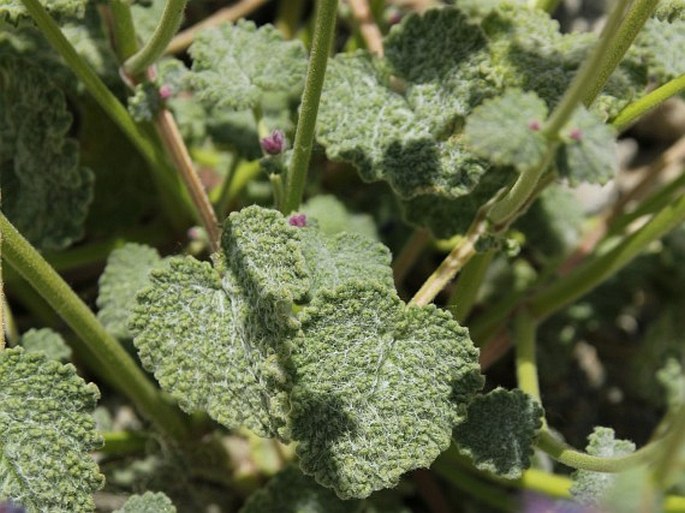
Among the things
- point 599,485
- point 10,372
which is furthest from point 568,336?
point 10,372

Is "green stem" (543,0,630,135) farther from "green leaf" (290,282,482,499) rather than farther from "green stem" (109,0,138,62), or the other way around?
"green stem" (109,0,138,62)

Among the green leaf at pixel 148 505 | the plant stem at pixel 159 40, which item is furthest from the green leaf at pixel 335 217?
the green leaf at pixel 148 505

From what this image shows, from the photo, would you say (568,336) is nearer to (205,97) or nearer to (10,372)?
(205,97)

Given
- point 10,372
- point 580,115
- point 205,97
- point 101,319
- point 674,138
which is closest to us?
point 580,115

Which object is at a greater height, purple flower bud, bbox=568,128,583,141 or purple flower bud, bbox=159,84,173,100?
purple flower bud, bbox=568,128,583,141

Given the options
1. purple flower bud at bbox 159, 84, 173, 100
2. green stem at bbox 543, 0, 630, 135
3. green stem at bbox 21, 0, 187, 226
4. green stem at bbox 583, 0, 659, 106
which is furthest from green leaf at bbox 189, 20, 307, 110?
green stem at bbox 543, 0, 630, 135

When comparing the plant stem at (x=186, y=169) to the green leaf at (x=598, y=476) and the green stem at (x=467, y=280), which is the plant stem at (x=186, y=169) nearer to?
the green stem at (x=467, y=280)
